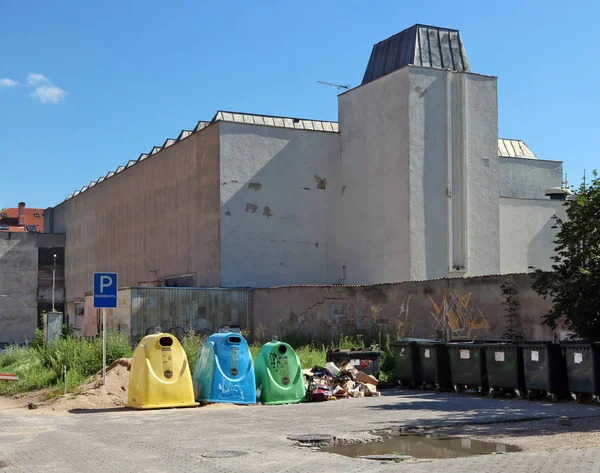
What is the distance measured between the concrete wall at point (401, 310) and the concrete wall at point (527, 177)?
55.1 feet

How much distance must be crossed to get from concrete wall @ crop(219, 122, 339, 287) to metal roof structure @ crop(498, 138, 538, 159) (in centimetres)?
1300

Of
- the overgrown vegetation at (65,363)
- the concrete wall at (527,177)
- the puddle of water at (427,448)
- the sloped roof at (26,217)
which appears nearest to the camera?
the puddle of water at (427,448)

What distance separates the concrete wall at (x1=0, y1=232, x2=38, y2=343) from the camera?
65.7m

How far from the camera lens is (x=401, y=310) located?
2648 cm

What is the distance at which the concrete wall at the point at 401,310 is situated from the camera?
2267cm

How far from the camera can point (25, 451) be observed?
11.0m

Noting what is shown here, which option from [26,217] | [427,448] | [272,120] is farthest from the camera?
[26,217]

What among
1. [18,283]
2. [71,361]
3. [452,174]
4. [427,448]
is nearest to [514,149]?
[452,174]

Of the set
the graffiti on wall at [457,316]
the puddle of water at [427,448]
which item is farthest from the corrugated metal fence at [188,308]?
the puddle of water at [427,448]

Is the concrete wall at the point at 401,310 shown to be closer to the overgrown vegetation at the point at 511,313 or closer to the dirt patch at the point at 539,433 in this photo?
the overgrown vegetation at the point at 511,313

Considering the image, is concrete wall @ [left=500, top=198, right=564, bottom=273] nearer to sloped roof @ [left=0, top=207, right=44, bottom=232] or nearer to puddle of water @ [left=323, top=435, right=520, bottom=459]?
puddle of water @ [left=323, top=435, right=520, bottom=459]

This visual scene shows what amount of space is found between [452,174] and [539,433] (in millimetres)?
25865

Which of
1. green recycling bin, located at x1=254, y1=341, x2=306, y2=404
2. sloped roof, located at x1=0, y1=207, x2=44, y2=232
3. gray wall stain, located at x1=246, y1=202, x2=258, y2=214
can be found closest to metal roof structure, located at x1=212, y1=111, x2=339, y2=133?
gray wall stain, located at x1=246, y1=202, x2=258, y2=214

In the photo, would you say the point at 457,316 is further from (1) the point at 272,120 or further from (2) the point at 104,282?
(1) the point at 272,120
